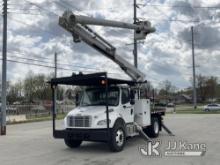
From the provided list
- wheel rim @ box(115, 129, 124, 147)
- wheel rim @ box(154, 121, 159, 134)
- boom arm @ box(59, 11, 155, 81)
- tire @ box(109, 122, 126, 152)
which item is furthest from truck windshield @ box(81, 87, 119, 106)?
wheel rim @ box(154, 121, 159, 134)

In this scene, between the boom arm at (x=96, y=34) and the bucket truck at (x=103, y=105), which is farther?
the boom arm at (x=96, y=34)

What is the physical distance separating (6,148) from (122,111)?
191 inches

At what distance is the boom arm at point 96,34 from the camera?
15.0 meters

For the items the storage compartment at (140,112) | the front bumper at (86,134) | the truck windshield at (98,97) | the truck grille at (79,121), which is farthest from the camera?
the storage compartment at (140,112)

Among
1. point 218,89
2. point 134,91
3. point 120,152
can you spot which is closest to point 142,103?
point 134,91

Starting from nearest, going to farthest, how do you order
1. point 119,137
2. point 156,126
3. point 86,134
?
point 86,134 < point 119,137 < point 156,126

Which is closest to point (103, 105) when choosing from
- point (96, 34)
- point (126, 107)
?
point (126, 107)

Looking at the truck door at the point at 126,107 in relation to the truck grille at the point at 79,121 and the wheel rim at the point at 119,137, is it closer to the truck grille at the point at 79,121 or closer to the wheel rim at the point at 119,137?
the wheel rim at the point at 119,137

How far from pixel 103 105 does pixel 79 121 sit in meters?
1.17

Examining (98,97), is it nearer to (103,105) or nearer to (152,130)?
(103,105)

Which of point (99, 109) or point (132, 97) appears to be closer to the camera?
point (99, 109)

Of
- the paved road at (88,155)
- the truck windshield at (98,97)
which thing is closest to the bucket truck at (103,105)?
the truck windshield at (98,97)

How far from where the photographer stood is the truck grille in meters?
13.2

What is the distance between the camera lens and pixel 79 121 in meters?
13.4
